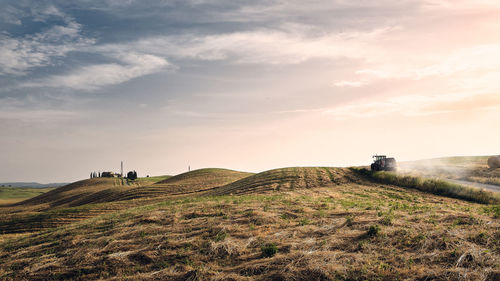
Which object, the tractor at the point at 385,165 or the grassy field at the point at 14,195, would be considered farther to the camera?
the grassy field at the point at 14,195

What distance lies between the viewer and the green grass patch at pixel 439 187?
29.2 metres

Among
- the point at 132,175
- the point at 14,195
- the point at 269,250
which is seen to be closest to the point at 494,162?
the point at 269,250

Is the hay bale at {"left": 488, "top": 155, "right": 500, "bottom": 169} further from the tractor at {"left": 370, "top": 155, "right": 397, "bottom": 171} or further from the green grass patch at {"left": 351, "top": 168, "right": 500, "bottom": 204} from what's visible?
the green grass patch at {"left": 351, "top": 168, "right": 500, "bottom": 204}

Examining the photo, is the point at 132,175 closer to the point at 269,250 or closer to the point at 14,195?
the point at 14,195

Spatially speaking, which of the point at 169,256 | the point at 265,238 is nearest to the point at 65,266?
the point at 169,256

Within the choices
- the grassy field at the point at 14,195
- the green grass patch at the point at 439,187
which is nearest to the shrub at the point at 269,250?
the green grass patch at the point at 439,187

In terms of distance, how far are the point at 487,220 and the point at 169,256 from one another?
46.6ft

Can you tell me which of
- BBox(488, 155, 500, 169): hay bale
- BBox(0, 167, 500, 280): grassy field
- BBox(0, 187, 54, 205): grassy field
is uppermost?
BBox(488, 155, 500, 169): hay bale

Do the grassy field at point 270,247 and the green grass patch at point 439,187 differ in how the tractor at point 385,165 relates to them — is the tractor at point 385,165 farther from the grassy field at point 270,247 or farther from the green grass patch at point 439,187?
the grassy field at point 270,247

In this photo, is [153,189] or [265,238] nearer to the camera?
[265,238]

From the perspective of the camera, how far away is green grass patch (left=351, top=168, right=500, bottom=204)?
95.7 ft

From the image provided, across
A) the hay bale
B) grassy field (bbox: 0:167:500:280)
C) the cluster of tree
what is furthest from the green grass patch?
the cluster of tree

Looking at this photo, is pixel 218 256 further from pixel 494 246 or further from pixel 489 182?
pixel 489 182

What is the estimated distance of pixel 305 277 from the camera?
380 inches
